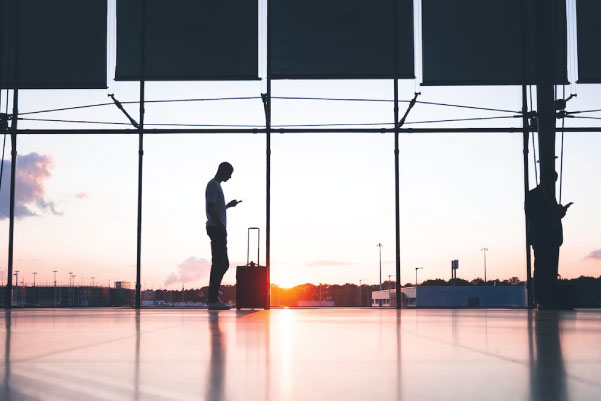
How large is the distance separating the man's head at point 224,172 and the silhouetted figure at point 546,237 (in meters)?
2.81

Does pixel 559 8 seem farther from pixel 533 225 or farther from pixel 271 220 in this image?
pixel 271 220

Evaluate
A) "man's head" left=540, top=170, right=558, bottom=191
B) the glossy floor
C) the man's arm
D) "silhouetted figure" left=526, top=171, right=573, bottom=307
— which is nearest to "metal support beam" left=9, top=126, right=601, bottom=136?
"man's head" left=540, top=170, right=558, bottom=191

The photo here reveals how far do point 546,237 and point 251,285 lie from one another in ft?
9.51

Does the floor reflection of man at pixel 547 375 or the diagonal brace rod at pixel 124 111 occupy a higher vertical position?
the diagonal brace rod at pixel 124 111

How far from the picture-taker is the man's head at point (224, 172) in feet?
19.5

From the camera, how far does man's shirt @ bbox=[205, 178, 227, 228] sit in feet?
Answer: 19.6

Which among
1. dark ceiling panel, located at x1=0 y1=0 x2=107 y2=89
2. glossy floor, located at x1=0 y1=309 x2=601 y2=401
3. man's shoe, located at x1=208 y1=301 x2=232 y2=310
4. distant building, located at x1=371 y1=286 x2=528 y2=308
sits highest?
dark ceiling panel, located at x1=0 y1=0 x2=107 y2=89

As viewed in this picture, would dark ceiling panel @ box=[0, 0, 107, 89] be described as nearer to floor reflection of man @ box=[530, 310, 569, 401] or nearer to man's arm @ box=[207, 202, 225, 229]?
man's arm @ box=[207, 202, 225, 229]

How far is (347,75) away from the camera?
8.42 m

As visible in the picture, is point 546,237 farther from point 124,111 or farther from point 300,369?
point 300,369

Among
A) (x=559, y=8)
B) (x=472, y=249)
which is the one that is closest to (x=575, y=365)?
(x=559, y=8)

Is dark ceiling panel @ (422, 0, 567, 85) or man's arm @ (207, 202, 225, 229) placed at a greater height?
dark ceiling panel @ (422, 0, 567, 85)

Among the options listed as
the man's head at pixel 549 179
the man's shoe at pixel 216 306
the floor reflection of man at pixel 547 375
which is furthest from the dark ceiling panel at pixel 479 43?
the floor reflection of man at pixel 547 375

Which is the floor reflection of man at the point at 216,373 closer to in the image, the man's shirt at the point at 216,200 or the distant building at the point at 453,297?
the man's shirt at the point at 216,200
